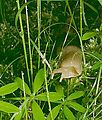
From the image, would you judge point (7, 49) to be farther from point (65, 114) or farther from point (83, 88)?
point (65, 114)

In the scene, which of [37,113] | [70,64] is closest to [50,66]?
[70,64]

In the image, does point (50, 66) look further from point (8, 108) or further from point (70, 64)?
point (8, 108)

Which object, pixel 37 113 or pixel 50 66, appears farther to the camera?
pixel 50 66

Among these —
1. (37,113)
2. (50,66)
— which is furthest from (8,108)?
(50,66)

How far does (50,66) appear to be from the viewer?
1104 mm

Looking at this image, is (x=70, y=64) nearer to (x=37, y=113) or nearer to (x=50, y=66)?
(x=50, y=66)

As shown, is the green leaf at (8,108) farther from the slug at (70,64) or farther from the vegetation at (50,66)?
the slug at (70,64)

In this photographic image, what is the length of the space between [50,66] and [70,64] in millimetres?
61

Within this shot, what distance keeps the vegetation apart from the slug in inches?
1.0

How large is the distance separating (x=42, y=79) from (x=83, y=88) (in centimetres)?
35

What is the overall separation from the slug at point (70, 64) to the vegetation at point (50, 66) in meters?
0.02

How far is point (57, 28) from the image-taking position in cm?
161

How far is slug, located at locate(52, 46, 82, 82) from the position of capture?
1.04m

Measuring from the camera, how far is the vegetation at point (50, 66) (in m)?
1.03
